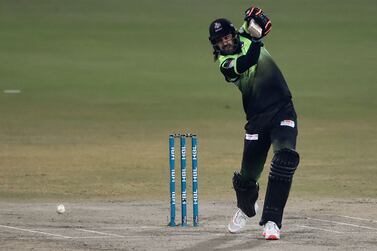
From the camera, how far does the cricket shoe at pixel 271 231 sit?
13.7 meters

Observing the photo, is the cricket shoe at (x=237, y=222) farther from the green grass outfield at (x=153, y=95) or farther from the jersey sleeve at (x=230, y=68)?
the green grass outfield at (x=153, y=95)

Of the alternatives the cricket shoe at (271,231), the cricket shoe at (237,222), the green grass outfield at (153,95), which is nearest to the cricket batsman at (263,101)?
the cricket shoe at (271,231)

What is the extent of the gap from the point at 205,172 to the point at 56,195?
339 cm

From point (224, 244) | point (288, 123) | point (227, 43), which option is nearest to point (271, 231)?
point (224, 244)

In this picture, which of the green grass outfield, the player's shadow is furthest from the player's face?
the green grass outfield

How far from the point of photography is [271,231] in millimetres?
13711

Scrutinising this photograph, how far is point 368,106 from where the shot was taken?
107ft

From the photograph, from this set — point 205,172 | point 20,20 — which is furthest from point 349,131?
point 20,20

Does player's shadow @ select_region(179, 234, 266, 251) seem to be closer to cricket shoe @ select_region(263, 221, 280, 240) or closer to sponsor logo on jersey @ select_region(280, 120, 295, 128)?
cricket shoe @ select_region(263, 221, 280, 240)

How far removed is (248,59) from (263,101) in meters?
0.49

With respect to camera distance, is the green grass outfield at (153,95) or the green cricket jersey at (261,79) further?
the green grass outfield at (153,95)

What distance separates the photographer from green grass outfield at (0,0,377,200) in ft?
69.3

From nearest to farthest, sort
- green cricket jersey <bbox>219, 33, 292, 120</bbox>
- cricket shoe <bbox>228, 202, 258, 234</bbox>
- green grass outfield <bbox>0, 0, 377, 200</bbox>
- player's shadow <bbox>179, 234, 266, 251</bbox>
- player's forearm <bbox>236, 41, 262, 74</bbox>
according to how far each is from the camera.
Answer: player's shadow <bbox>179, 234, 266, 251</bbox>, player's forearm <bbox>236, 41, 262, 74</bbox>, green cricket jersey <bbox>219, 33, 292, 120</bbox>, cricket shoe <bbox>228, 202, 258, 234</bbox>, green grass outfield <bbox>0, 0, 377, 200</bbox>

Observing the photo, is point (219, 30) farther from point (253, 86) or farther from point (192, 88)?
point (192, 88)
